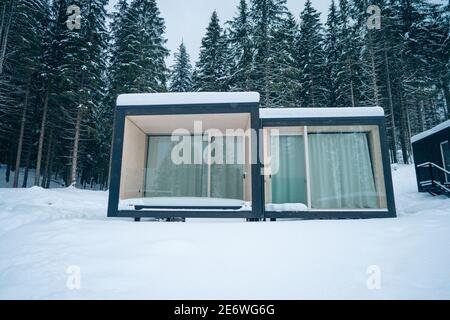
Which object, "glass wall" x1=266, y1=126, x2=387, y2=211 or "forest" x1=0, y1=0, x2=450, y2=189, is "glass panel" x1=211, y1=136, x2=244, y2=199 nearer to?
"glass wall" x1=266, y1=126, x2=387, y2=211

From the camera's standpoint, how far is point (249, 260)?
2.80 metres

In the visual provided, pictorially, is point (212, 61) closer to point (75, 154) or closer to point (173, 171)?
point (75, 154)

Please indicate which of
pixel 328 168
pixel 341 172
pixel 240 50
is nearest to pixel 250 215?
pixel 328 168

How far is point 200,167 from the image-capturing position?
812 centimetres

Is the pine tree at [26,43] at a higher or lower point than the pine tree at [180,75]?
lower

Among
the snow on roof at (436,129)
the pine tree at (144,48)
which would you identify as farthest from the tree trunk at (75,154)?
the snow on roof at (436,129)

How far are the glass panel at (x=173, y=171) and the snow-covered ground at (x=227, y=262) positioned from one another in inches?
136

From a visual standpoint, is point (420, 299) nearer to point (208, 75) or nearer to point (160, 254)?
point (160, 254)

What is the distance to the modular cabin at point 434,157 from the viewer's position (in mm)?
9375

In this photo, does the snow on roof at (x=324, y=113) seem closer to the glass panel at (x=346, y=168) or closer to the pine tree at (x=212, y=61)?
the glass panel at (x=346, y=168)

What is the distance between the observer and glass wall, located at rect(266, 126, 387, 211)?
6.20 m

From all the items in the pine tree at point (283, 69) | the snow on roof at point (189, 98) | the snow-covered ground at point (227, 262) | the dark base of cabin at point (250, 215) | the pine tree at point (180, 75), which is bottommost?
the snow-covered ground at point (227, 262)

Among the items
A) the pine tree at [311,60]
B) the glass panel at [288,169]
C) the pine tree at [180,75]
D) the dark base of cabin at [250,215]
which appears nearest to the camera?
the dark base of cabin at [250,215]
